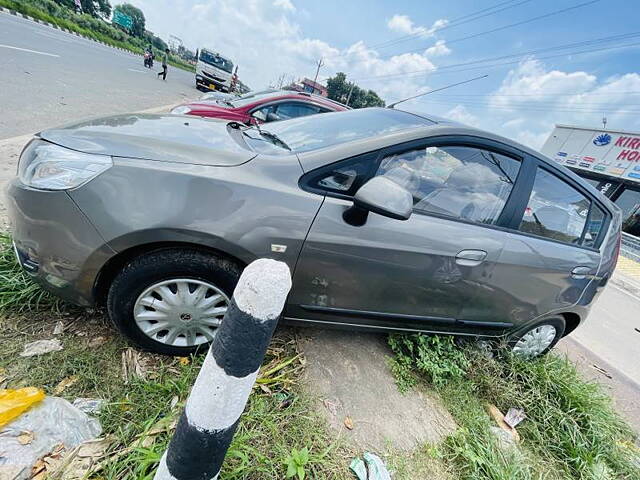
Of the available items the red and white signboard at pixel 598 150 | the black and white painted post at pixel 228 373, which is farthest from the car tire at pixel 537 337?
the red and white signboard at pixel 598 150

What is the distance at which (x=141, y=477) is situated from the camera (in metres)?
1.22

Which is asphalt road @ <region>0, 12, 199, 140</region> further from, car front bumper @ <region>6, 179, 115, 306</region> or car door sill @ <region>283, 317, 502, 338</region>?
car door sill @ <region>283, 317, 502, 338</region>

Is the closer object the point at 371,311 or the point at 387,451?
the point at 387,451

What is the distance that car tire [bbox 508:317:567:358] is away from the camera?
8.63 feet

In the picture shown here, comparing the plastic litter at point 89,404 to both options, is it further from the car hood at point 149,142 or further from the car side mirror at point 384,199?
the car side mirror at point 384,199

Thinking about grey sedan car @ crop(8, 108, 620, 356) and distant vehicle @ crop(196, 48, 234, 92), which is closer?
grey sedan car @ crop(8, 108, 620, 356)

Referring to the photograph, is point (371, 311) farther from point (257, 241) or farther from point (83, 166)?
point (83, 166)

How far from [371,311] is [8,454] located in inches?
66.1

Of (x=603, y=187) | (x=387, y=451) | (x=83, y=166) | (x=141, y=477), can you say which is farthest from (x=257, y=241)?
(x=603, y=187)

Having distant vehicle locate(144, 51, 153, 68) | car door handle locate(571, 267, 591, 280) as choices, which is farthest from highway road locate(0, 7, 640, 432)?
distant vehicle locate(144, 51, 153, 68)

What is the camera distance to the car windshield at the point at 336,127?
6.44 ft

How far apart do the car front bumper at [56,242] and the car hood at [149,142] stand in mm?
288

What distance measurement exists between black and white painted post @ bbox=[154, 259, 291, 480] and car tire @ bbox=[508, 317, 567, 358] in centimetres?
246

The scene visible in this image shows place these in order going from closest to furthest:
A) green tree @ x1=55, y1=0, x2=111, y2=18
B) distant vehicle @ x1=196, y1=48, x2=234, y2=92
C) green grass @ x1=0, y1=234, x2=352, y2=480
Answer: green grass @ x1=0, y1=234, x2=352, y2=480, distant vehicle @ x1=196, y1=48, x2=234, y2=92, green tree @ x1=55, y1=0, x2=111, y2=18
